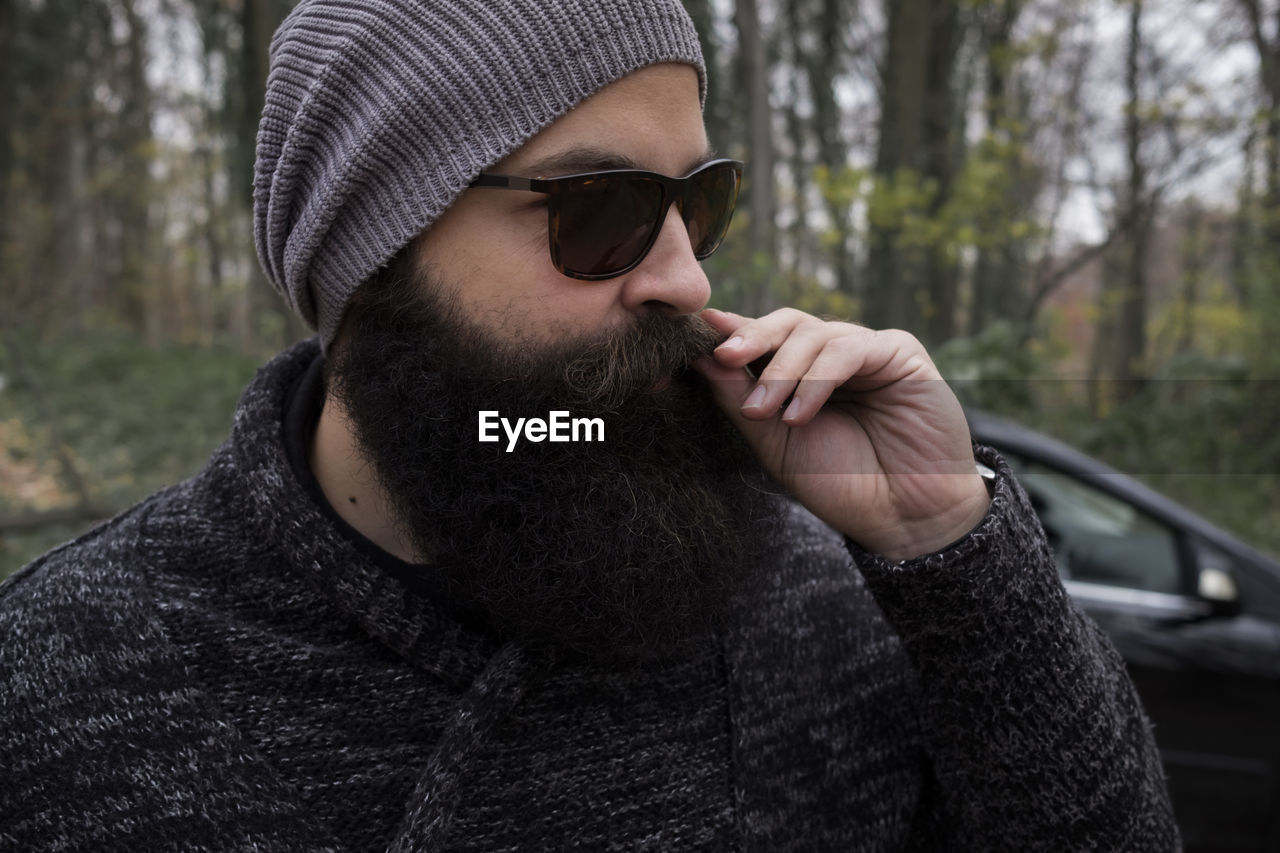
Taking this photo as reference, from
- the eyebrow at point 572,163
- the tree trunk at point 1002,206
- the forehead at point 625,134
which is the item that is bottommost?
the eyebrow at point 572,163

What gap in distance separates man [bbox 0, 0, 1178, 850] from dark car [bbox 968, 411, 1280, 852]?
7.20ft

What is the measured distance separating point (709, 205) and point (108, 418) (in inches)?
447

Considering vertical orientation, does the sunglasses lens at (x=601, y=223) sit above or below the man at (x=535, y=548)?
above

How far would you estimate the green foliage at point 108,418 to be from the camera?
7258mm

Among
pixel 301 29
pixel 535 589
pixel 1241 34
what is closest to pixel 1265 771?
pixel 535 589

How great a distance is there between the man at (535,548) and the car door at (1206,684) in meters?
2.24

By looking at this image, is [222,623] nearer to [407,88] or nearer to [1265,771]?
[407,88]

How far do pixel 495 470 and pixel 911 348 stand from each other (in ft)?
2.39

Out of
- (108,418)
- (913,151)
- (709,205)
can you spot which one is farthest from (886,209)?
(108,418)

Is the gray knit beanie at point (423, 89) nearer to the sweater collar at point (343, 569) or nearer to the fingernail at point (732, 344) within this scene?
the sweater collar at point (343, 569)

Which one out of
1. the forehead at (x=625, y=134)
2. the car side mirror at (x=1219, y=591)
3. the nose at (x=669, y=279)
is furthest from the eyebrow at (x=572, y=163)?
the car side mirror at (x=1219, y=591)

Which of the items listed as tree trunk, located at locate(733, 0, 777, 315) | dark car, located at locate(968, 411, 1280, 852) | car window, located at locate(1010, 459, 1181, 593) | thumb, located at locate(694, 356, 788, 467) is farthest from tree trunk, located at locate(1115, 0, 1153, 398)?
thumb, located at locate(694, 356, 788, 467)

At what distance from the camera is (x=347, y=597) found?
1.42 metres

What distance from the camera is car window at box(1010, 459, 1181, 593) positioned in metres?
3.61
